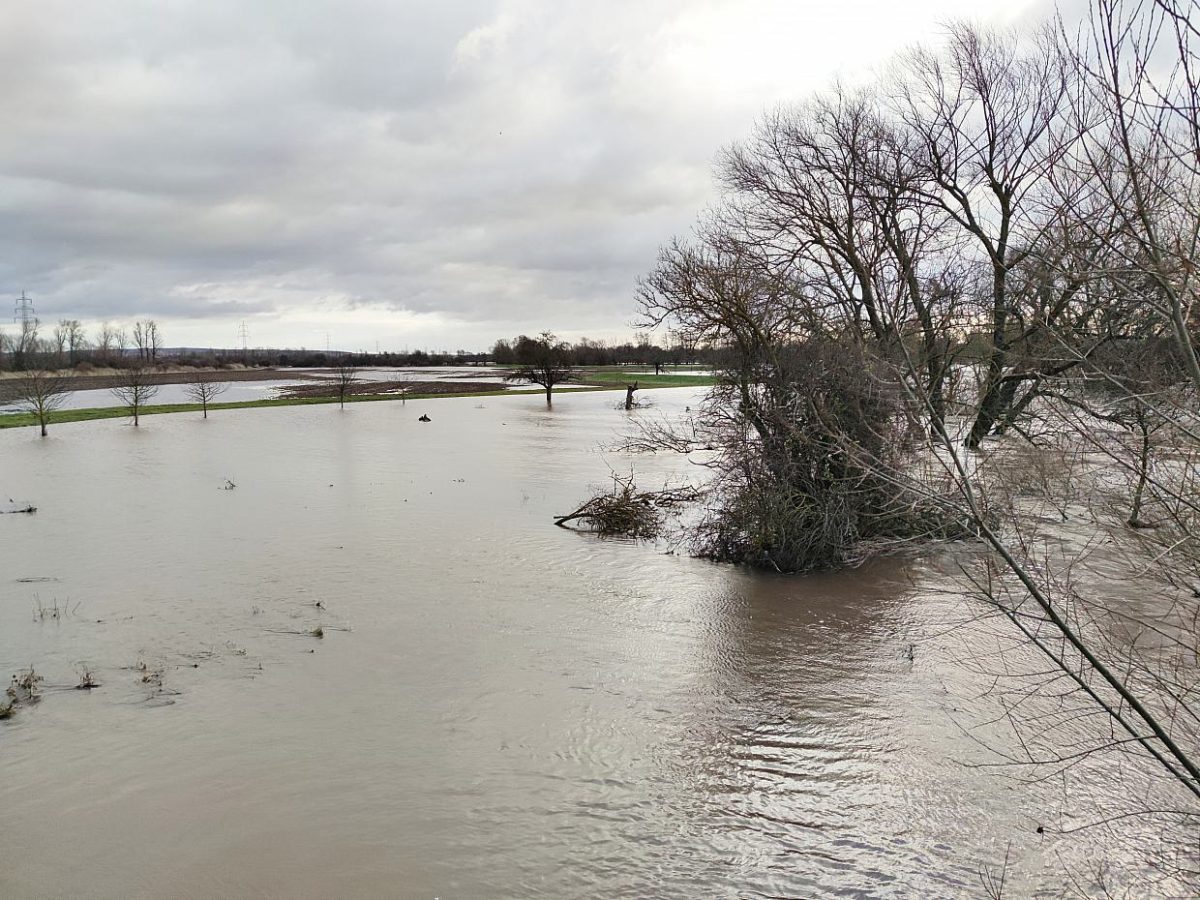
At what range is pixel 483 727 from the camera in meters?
7.04

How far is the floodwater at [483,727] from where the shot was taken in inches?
203

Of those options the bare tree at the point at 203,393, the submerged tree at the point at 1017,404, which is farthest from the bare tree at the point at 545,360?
the submerged tree at the point at 1017,404

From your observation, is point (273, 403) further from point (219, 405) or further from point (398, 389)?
point (398, 389)

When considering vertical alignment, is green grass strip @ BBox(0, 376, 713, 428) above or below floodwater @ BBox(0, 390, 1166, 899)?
above

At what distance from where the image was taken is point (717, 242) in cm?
1761

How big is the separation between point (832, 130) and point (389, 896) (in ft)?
64.8

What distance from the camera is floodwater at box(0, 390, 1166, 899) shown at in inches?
203

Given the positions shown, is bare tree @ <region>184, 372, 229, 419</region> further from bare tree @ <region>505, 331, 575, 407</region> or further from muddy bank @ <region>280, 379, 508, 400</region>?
bare tree @ <region>505, 331, 575, 407</region>

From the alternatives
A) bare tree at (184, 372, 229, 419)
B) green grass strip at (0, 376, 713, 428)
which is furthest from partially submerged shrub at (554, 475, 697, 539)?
bare tree at (184, 372, 229, 419)

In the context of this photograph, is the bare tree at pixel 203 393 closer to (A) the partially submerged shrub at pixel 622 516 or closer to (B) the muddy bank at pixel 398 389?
(B) the muddy bank at pixel 398 389

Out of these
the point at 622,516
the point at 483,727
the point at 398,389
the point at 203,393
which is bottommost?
the point at 483,727

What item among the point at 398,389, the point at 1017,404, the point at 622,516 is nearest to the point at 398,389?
the point at 398,389

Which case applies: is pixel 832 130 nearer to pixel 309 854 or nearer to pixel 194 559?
pixel 194 559

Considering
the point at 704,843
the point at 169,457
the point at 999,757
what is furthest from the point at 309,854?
the point at 169,457
